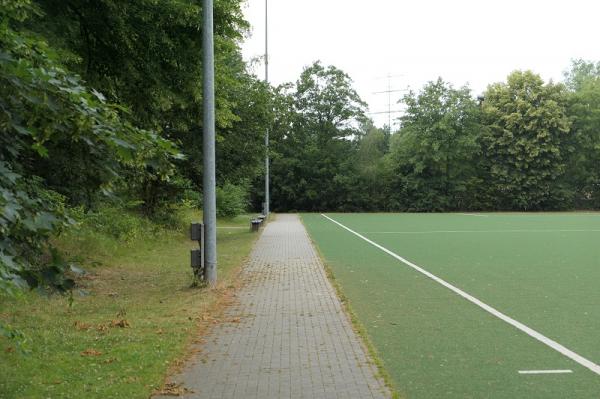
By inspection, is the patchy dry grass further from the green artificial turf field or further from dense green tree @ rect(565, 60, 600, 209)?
dense green tree @ rect(565, 60, 600, 209)

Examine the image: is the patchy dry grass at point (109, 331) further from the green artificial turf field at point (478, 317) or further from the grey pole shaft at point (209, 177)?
the green artificial turf field at point (478, 317)

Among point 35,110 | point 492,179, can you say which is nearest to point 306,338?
point 35,110

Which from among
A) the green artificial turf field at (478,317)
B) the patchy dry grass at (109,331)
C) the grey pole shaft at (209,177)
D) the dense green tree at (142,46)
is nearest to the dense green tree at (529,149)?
the green artificial turf field at (478,317)

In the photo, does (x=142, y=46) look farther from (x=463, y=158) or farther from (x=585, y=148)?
(x=585, y=148)

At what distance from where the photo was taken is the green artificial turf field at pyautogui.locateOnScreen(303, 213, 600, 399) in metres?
5.51

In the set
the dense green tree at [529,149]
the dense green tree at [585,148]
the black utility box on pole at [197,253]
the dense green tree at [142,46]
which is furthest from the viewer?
the dense green tree at [585,148]

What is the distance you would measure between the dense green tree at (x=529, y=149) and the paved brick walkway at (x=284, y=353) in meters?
56.6

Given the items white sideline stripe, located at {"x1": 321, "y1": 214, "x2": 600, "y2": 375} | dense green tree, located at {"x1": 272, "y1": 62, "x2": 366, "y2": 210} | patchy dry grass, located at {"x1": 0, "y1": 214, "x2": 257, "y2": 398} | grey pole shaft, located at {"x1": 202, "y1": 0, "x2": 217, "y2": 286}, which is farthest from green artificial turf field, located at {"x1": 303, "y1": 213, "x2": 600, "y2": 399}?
dense green tree, located at {"x1": 272, "y1": 62, "x2": 366, "y2": 210}

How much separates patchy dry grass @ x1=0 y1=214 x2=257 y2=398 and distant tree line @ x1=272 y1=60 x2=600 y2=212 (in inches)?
1998

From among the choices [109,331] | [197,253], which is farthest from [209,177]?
[109,331]

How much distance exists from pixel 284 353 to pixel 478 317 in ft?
11.3

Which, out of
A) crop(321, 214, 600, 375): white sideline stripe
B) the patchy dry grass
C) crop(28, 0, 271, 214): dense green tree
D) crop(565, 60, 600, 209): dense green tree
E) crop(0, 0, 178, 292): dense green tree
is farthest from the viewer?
crop(565, 60, 600, 209): dense green tree

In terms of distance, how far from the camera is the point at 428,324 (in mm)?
8133

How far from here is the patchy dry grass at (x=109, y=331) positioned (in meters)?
5.08
